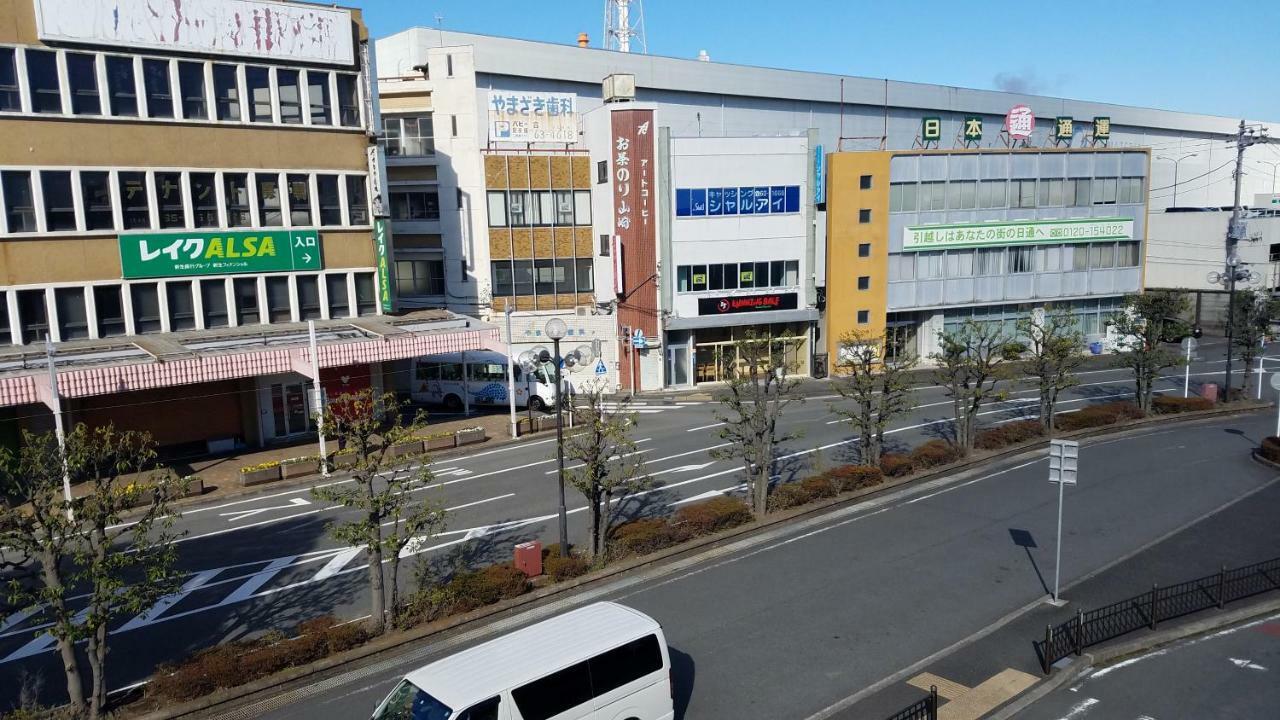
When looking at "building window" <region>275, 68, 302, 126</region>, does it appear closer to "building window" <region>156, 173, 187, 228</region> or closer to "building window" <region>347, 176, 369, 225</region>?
"building window" <region>347, 176, 369, 225</region>

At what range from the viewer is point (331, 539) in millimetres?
23203

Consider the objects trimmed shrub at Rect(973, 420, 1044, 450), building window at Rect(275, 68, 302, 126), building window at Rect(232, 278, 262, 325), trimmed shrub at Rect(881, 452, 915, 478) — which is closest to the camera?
trimmed shrub at Rect(881, 452, 915, 478)

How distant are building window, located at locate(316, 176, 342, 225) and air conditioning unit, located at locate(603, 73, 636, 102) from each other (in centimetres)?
1482

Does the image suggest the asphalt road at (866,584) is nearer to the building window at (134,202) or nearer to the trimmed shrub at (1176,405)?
the trimmed shrub at (1176,405)

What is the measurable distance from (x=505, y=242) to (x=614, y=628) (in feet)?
117

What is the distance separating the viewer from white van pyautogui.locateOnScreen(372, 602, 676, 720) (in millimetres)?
10750

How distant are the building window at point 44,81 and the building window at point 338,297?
1094 cm

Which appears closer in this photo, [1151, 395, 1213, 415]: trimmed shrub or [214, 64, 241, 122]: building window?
[214, 64, 241, 122]: building window

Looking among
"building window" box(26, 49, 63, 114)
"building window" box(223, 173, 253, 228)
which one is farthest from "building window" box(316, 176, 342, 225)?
"building window" box(26, 49, 63, 114)

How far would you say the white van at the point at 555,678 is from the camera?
35.3 ft

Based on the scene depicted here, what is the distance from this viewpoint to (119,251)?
3088 centimetres

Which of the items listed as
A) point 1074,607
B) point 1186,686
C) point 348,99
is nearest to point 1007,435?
point 1074,607

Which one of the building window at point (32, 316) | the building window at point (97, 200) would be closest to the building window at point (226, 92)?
the building window at point (97, 200)

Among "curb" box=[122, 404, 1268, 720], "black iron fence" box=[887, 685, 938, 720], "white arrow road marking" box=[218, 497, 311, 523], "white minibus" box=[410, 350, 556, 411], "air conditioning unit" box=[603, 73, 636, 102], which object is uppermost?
"air conditioning unit" box=[603, 73, 636, 102]
